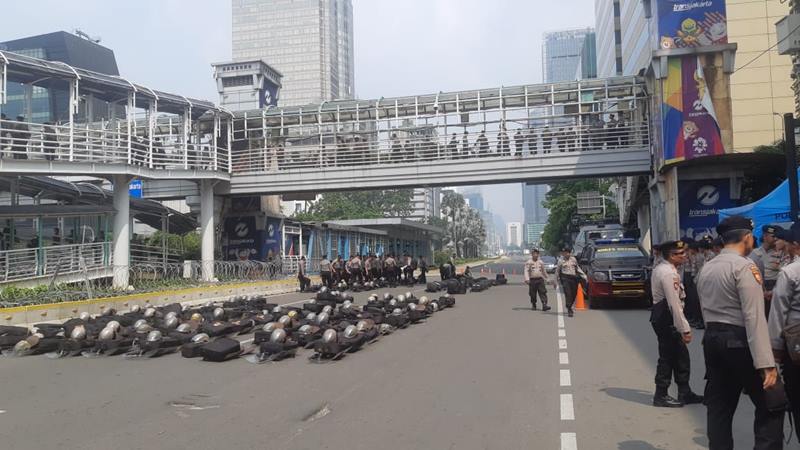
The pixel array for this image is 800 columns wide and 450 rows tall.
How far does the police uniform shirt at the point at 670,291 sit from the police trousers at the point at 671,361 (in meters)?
0.21

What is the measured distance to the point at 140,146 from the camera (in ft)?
88.8

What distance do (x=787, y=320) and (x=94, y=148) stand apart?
24.8 m

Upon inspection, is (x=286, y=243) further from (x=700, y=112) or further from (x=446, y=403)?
(x=446, y=403)

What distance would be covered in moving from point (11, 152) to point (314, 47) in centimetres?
13978

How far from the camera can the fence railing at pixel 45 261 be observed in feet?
66.4

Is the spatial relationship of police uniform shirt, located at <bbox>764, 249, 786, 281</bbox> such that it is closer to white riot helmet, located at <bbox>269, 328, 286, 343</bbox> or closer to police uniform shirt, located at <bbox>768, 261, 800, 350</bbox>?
police uniform shirt, located at <bbox>768, 261, 800, 350</bbox>

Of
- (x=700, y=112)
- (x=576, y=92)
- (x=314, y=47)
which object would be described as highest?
(x=314, y=47)

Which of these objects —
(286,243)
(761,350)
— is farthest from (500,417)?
(286,243)

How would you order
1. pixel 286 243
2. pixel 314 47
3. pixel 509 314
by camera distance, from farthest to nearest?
pixel 314 47 < pixel 286 243 < pixel 509 314

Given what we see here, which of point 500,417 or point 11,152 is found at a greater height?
point 11,152

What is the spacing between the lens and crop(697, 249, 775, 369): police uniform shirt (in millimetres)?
3996

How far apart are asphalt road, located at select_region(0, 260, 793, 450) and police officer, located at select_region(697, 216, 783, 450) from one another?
1260mm

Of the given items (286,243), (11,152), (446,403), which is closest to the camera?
(446,403)

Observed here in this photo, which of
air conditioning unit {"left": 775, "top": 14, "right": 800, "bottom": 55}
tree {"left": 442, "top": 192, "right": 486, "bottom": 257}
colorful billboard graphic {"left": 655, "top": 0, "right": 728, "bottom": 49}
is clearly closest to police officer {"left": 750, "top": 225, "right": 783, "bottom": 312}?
air conditioning unit {"left": 775, "top": 14, "right": 800, "bottom": 55}
